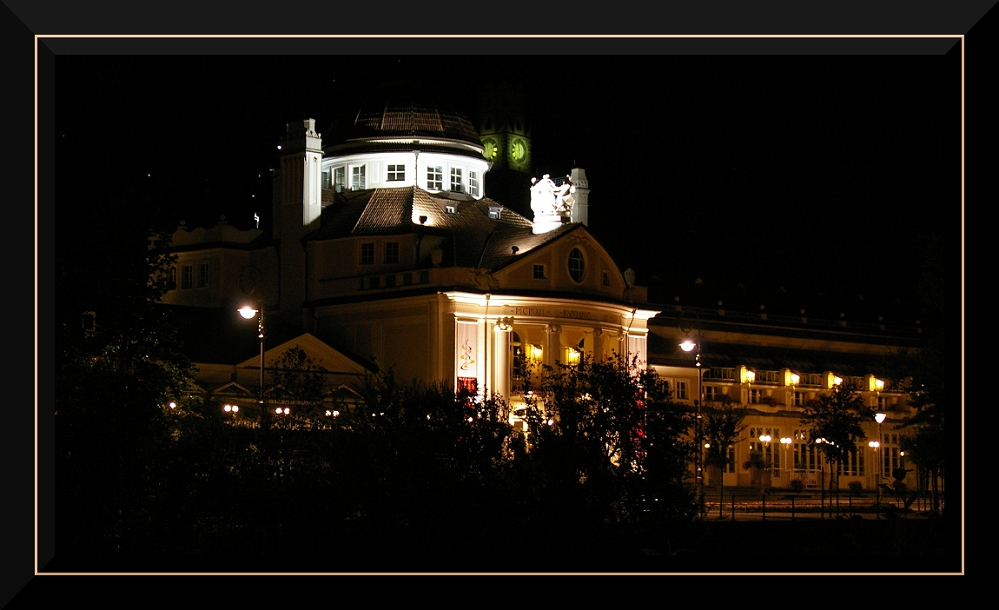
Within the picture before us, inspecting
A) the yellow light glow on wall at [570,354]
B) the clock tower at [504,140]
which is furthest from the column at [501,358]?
the clock tower at [504,140]

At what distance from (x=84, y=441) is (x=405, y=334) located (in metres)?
60.0

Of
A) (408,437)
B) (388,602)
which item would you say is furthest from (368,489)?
(388,602)

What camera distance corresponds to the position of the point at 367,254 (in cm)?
10506

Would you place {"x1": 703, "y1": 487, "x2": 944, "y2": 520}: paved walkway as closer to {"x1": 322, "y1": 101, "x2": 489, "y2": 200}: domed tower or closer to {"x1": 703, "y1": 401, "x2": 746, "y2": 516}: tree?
{"x1": 703, "y1": 401, "x2": 746, "y2": 516}: tree

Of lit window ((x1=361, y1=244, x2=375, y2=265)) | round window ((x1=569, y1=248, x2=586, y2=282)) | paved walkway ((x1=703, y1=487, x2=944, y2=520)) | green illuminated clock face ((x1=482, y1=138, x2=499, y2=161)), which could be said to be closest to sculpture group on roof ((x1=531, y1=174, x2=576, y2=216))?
round window ((x1=569, y1=248, x2=586, y2=282))

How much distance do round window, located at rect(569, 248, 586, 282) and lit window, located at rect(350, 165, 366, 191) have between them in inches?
665

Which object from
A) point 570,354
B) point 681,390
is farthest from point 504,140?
point 570,354

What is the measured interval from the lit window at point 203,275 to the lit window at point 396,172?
12.7 meters

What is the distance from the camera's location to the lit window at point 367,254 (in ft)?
344

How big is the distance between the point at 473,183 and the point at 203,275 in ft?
60.0

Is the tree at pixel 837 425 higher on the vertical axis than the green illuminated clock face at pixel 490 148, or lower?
lower

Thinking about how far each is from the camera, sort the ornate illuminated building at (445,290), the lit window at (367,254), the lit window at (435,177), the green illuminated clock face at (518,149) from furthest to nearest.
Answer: the green illuminated clock face at (518,149)
the lit window at (435,177)
the lit window at (367,254)
the ornate illuminated building at (445,290)

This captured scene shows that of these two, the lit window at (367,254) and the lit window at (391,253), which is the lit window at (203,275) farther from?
the lit window at (391,253)

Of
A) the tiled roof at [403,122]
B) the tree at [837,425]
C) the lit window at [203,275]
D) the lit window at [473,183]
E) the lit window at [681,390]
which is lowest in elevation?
the tree at [837,425]
